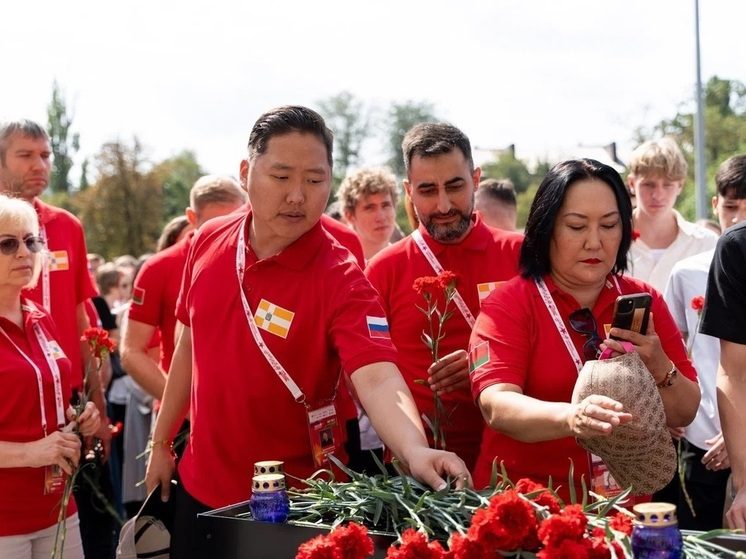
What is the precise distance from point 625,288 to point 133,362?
272cm

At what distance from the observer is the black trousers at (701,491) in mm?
4164

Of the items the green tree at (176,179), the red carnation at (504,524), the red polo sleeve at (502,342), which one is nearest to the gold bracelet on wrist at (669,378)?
the red polo sleeve at (502,342)

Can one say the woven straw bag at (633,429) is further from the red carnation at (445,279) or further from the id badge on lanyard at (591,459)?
the red carnation at (445,279)

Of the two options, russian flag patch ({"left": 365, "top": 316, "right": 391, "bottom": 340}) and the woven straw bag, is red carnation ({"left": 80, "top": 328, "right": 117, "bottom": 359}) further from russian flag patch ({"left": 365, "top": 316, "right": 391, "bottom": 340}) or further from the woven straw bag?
the woven straw bag

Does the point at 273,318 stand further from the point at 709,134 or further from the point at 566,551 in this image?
the point at 709,134

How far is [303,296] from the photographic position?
113 inches

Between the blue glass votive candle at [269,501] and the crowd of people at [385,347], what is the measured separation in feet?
0.73

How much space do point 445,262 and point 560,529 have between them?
83.7 inches

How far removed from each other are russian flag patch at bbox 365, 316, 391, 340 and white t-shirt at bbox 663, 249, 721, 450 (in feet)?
5.95

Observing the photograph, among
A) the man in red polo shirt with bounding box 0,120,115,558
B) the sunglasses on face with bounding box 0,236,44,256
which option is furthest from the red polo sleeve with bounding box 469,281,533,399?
the man in red polo shirt with bounding box 0,120,115,558

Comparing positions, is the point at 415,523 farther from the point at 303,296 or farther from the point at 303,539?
the point at 303,296

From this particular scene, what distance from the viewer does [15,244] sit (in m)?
3.67

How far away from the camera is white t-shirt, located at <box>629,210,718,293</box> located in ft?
17.0

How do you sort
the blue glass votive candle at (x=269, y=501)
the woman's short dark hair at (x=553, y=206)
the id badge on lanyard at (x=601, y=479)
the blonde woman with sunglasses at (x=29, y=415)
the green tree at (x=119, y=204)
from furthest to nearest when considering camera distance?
the green tree at (x=119, y=204) → the blonde woman with sunglasses at (x=29, y=415) → the woman's short dark hair at (x=553, y=206) → the id badge on lanyard at (x=601, y=479) → the blue glass votive candle at (x=269, y=501)
